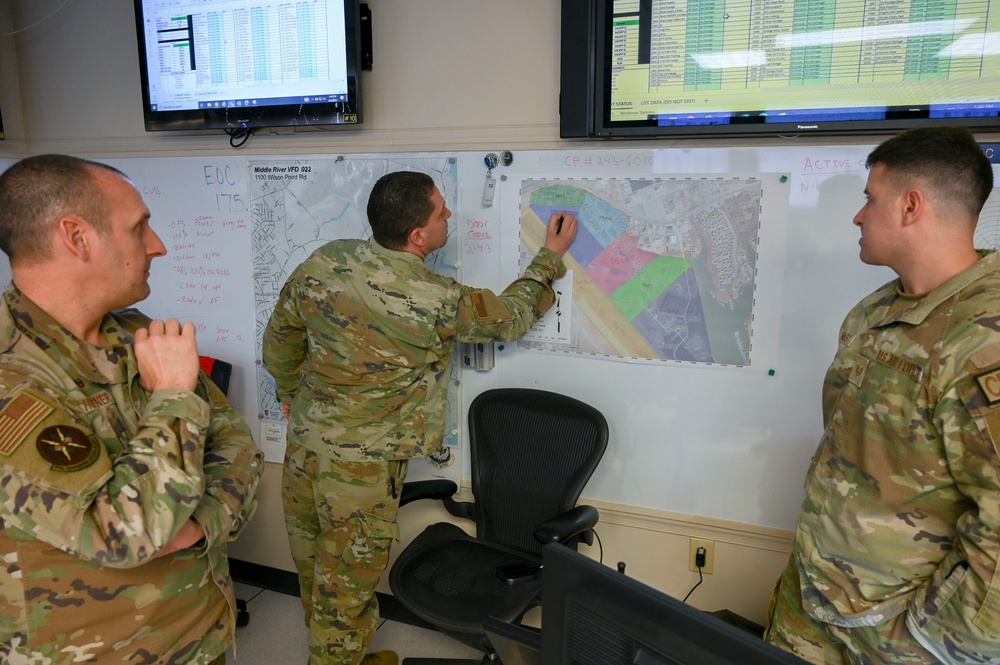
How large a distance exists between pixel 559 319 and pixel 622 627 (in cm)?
160

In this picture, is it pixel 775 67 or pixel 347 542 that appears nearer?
pixel 775 67

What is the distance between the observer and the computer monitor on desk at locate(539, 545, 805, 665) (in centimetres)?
60

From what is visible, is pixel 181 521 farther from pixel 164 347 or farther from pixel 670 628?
pixel 670 628

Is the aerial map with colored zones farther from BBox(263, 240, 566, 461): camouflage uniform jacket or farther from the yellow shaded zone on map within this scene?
BBox(263, 240, 566, 461): camouflage uniform jacket

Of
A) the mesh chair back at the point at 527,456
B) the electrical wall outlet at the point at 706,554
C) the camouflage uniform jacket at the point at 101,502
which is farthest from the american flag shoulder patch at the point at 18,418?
the electrical wall outlet at the point at 706,554

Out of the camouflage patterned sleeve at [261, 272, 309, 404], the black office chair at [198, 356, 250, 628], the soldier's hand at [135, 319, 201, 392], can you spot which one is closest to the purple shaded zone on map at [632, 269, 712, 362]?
the camouflage patterned sleeve at [261, 272, 309, 404]

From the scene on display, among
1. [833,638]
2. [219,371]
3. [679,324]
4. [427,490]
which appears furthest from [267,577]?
[833,638]

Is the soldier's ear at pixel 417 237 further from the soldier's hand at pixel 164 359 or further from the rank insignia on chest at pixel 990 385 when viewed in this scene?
the rank insignia on chest at pixel 990 385

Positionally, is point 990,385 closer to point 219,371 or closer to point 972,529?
point 972,529

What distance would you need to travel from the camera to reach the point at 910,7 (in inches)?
65.9

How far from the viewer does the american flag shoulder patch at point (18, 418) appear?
0.98m

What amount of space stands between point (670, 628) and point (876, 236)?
1.06m

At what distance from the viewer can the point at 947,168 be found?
1.25 metres

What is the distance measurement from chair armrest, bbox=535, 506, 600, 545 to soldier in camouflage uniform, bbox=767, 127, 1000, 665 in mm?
645
